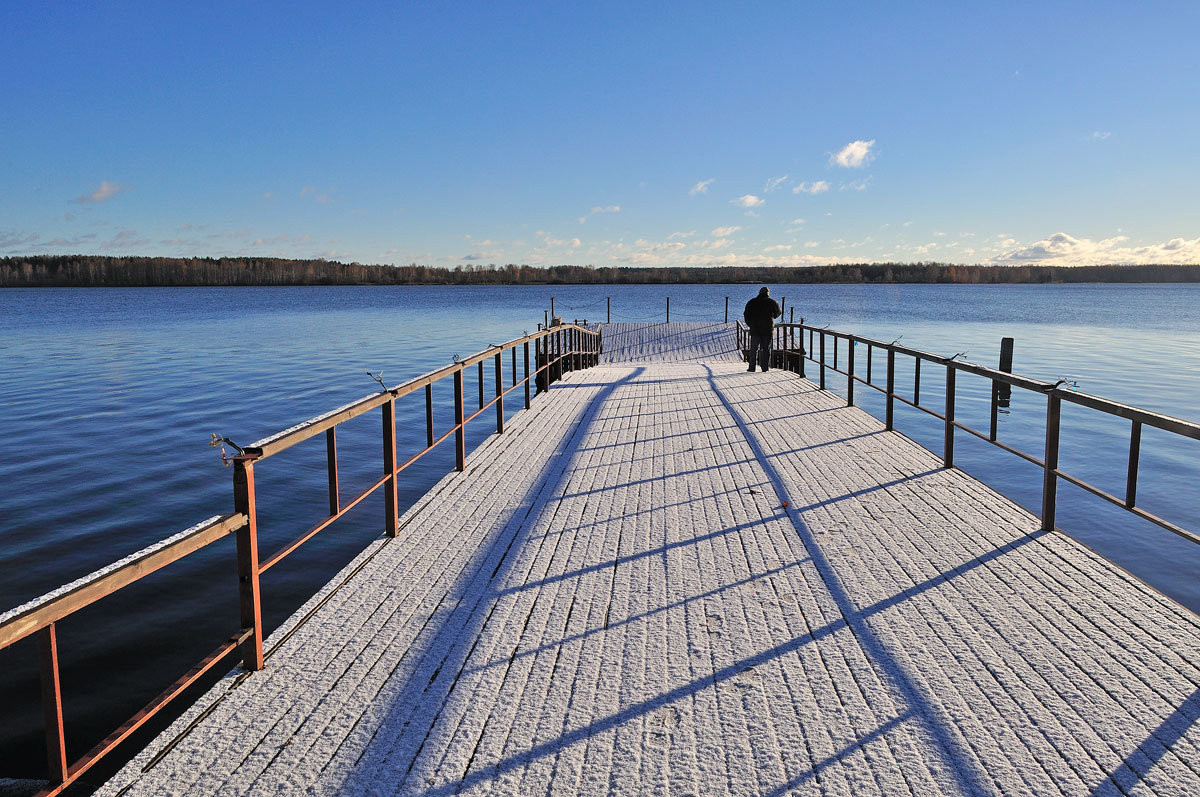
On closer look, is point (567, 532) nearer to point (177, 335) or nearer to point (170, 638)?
point (170, 638)

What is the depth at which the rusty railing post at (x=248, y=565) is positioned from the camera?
11.2 ft

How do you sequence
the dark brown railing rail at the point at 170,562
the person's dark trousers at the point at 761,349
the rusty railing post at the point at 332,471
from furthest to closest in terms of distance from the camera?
the person's dark trousers at the point at 761,349 < the rusty railing post at the point at 332,471 < the dark brown railing rail at the point at 170,562

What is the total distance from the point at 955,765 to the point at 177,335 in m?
52.5

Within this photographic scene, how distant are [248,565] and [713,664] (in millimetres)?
2155

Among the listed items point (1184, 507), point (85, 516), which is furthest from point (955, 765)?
point (1184, 507)

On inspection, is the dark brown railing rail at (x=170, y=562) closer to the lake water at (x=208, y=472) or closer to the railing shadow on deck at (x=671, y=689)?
the railing shadow on deck at (x=671, y=689)

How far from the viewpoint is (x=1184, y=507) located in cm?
1266

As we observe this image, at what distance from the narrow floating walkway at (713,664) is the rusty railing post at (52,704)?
0.40m

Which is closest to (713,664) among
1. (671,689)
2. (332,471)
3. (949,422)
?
(671,689)

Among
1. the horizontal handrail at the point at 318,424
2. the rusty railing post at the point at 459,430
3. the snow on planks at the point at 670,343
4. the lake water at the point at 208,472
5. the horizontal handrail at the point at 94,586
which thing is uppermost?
the horizontal handrail at the point at 318,424

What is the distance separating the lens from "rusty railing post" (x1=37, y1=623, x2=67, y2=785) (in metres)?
2.25

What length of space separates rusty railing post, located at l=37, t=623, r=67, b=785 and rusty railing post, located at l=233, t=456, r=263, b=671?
107cm

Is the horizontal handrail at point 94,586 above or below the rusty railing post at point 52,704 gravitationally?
above

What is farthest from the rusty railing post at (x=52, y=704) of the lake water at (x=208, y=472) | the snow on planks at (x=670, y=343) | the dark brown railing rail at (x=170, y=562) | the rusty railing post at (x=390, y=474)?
the snow on planks at (x=670, y=343)
